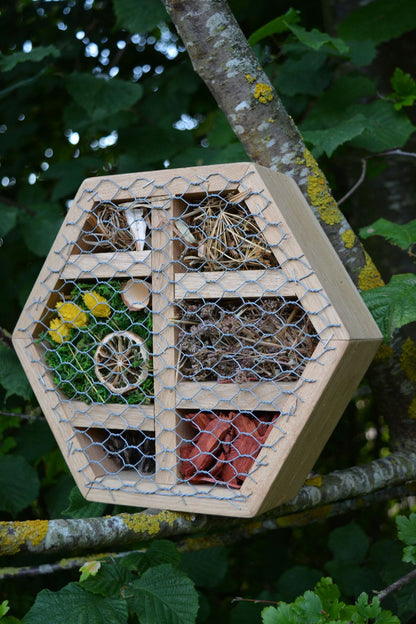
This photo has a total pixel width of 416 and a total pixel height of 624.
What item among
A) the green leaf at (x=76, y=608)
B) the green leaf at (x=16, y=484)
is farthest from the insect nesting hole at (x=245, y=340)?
the green leaf at (x=16, y=484)

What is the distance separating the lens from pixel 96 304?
3.01 feet

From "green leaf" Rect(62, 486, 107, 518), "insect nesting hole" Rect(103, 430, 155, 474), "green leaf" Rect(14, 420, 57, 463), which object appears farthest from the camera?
"green leaf" Rect(14, 420, 57, 463)

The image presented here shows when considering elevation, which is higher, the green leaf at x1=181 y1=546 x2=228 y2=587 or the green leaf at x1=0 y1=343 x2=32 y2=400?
the green leaf at x1=0 y1=343 x2=32 y2=400

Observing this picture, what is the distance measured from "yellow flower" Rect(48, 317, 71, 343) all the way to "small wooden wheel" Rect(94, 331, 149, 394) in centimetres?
6

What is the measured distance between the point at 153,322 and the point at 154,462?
22cm

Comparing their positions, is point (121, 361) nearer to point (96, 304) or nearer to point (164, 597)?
point (96, 304)

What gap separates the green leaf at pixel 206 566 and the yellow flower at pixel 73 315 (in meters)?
0.77

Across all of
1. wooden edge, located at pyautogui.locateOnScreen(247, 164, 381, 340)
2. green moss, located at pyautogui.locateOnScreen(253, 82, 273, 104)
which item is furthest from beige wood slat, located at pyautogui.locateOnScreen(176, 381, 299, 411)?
green moss, located at pyautogui.locateOnScreen(253, 82, 273, 104)

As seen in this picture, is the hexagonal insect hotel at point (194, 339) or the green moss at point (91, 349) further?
the green moss at point (91, 349)

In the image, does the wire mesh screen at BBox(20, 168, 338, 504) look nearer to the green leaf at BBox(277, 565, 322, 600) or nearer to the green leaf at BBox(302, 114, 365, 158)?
the green leaf at BBox(302, 114, 365, 158)

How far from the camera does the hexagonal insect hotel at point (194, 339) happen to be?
0.81 metres

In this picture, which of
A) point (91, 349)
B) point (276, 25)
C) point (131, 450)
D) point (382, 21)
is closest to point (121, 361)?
point (91, 349)

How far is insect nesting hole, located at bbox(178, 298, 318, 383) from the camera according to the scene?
32.4 inches

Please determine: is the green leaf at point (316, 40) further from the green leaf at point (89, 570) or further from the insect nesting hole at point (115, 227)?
the green leaf at point (89, 570)
